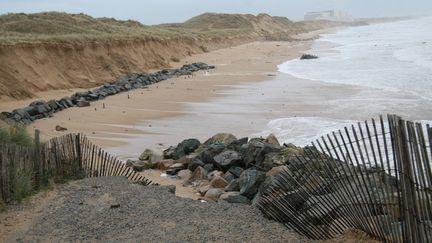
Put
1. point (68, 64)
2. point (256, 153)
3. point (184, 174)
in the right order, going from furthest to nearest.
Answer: point (68, 64) < point (184, 174) < point (256, 153)

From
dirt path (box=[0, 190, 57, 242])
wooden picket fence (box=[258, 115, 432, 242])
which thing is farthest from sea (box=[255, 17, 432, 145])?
dirt path (box=[0, 190, 57, 242])

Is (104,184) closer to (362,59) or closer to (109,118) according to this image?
(109,118)

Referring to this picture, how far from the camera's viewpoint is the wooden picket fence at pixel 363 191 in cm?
407

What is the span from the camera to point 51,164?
840 centimetres

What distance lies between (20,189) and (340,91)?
15821mm

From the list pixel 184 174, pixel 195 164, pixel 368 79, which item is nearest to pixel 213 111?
pixel 195 164

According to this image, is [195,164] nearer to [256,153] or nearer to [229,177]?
[229,177]

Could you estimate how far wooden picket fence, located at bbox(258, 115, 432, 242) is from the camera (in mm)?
4066

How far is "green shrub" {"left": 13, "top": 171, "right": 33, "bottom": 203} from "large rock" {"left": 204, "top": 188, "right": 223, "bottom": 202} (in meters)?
2.84

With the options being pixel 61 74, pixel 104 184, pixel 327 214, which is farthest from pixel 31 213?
pixel 61 74

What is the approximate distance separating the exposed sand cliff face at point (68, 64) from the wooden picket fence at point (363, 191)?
53.8 ft

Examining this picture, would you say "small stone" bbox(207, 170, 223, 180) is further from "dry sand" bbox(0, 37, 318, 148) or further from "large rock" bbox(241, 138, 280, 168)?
"dry sand" bbox(0, 37, 318, 148)

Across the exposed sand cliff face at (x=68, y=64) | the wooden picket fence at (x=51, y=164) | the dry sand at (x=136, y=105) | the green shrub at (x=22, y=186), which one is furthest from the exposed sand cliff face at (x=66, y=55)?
the green shrub at (x=22, y=186)

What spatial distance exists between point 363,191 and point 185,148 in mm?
6994
